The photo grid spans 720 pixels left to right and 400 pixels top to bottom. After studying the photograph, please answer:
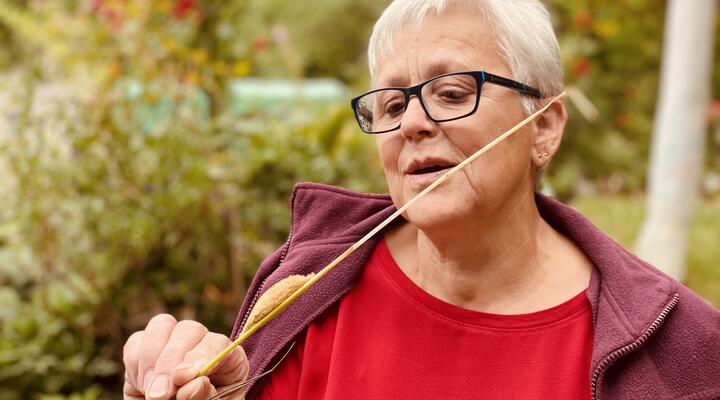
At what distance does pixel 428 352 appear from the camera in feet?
5.70

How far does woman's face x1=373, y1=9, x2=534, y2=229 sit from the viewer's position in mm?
1640

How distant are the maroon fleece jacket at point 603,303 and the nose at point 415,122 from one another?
0.35m

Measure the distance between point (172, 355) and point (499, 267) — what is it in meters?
0.80

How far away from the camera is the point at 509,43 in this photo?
1670 millimetres

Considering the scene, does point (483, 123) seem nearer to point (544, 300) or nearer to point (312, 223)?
point (544, 300)

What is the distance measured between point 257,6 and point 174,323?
14.1 metres

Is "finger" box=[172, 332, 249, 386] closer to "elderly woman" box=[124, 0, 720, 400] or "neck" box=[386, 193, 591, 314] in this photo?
"elderly woman" box=[124, 0, 720, 400]

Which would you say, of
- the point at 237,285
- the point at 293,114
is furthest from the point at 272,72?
the point at 237,285

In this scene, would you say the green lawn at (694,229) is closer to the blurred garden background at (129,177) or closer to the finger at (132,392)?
the blurred garden background at (129,177)

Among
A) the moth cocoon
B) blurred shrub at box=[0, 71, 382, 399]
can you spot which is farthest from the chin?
blurred shrub at box=[0, 71, 382, 399]

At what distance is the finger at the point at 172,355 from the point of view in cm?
138

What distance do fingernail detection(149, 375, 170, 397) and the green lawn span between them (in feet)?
17.7

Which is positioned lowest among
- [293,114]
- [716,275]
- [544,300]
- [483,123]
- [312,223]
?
[716,275]

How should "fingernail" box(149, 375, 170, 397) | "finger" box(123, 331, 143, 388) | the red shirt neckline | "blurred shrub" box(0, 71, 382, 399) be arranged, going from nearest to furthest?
"fingernail" box(149, 375, 170, 397) → "finger" box(123, 331, 143, 388) → the red shirt neckline → "blurred shrub" box(0, 71, 382, 399)
